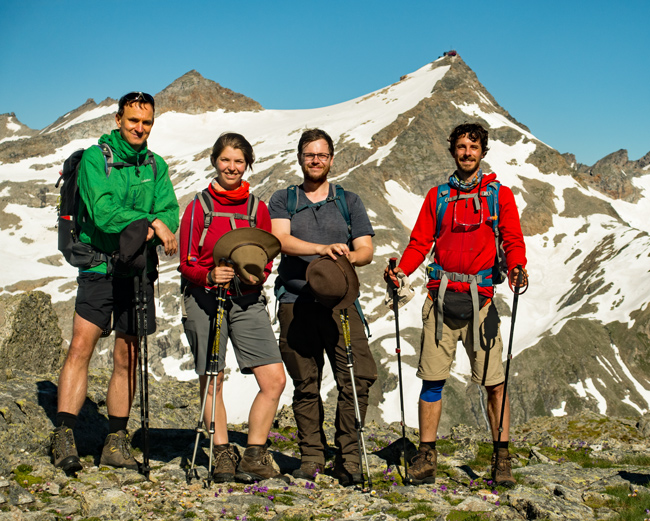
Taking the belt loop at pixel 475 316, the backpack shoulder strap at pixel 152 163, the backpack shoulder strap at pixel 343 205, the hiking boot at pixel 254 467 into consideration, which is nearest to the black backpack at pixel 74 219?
the backpack shoulder strap at pixel 152 163

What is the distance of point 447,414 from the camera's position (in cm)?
5919

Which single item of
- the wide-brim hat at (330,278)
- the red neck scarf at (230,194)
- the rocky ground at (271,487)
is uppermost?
the red neck scarf at (230,194)

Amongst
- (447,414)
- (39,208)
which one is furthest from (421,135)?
(39,208)

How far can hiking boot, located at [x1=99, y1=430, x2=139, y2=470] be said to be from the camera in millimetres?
7281

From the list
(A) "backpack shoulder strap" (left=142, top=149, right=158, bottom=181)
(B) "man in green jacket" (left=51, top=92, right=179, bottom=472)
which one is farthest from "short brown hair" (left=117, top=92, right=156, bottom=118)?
(A) "backpack shoulder strap" (left=142, top=149, right=158, bottom=181)

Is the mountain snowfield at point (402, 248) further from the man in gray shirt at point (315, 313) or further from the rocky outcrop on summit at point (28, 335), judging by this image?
the man in gray shirt at point (315, 313)

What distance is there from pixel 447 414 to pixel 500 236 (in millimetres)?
54877

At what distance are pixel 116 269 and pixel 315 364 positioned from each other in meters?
2.97

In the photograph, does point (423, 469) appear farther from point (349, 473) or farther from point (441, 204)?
point (441, 204)

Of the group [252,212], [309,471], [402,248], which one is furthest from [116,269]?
[402,248]

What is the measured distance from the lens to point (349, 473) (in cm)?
757

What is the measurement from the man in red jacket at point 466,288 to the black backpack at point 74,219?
3.87m

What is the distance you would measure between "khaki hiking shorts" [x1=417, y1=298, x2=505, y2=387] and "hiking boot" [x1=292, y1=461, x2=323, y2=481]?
194 cm

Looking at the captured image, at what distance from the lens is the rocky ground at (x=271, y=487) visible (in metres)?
6.27
